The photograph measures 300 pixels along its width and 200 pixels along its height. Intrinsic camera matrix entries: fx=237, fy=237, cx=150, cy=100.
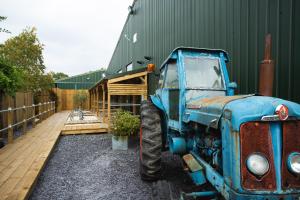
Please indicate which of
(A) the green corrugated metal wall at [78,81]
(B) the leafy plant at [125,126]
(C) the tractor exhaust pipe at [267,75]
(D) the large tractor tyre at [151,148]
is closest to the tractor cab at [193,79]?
(D) the large tractor tyre at [151,148]

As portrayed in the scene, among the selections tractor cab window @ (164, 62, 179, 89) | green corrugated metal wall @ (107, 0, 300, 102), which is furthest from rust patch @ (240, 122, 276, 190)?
green corrugated metal wall @ (107, 0, 300, 102)

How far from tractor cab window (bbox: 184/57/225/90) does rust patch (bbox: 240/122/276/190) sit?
4.76ft

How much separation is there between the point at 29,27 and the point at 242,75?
16.5m

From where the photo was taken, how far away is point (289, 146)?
1.93 meters

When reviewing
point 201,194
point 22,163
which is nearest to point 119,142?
point 22,163

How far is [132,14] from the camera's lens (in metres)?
13.5

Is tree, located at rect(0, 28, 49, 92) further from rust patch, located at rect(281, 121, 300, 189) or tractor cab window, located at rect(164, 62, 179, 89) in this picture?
rust patch, located at rect(281, 121, 300, 189)

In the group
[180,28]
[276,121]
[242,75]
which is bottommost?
[276,121]

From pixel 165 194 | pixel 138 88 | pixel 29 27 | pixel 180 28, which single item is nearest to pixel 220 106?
pixel 165 194

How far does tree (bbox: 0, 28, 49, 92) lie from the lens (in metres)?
15.7

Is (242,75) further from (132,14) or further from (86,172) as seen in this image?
(132,14)

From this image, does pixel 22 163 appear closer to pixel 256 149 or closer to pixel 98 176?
pixel 98 176

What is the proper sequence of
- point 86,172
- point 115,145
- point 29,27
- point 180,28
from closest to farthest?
point 86,172, point 115,145, point 180,28, point 29,27

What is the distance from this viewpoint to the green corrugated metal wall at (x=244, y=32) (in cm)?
360
